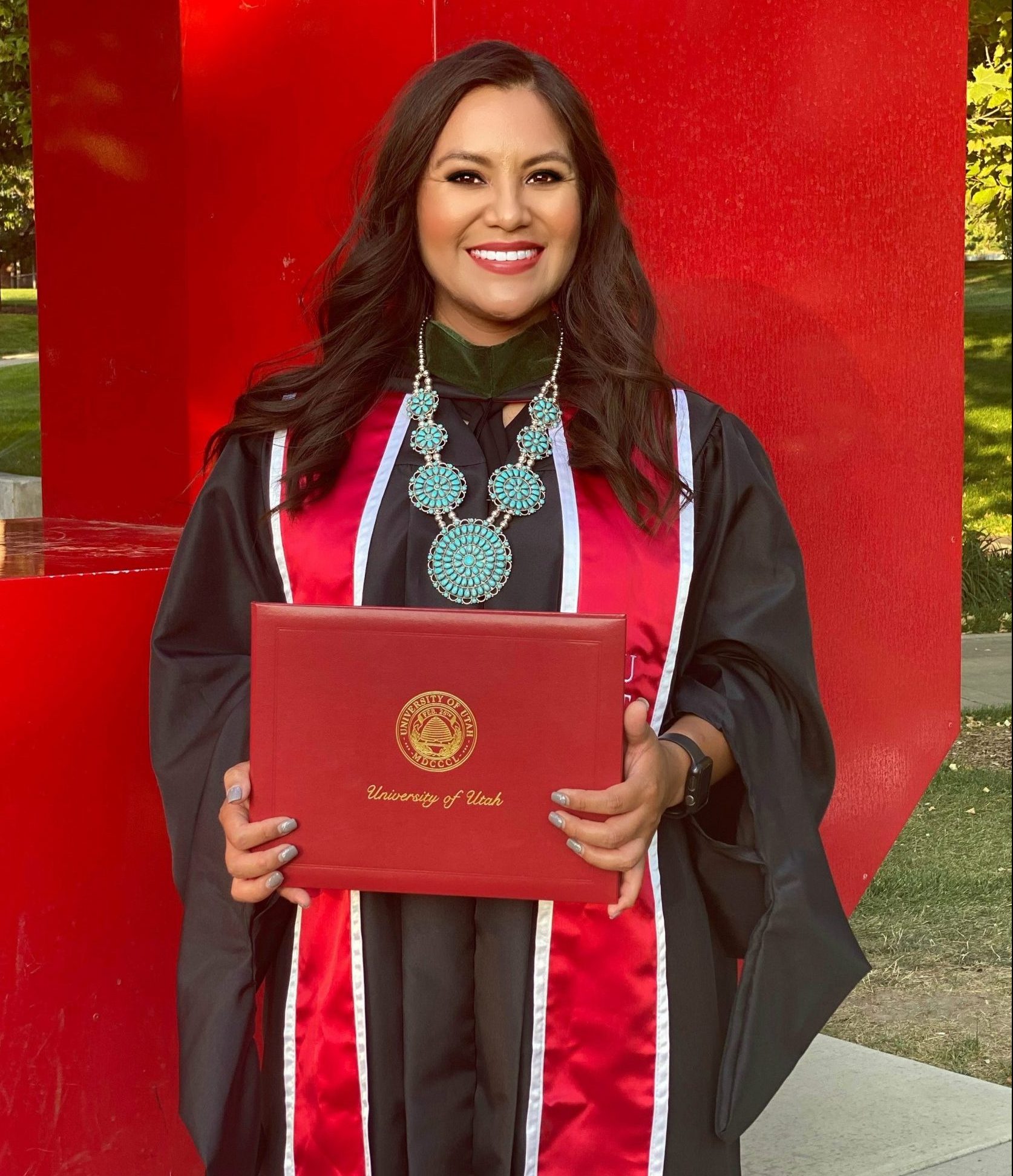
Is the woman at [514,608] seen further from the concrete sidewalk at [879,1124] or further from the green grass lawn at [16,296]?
the green grass lawn at [16,296]

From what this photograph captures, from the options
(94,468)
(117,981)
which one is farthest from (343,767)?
(94,468)

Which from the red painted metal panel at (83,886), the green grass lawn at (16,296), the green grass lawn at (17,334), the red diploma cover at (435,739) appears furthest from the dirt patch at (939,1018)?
the green grass lawn at (16,296)

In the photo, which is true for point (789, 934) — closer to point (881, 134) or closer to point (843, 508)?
point (843, 508)

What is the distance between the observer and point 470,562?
1.98 m

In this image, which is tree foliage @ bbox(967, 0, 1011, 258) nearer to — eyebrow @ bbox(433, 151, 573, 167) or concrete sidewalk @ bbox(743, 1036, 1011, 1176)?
concrete sidewalk @ bbox(743, 1036, 1011, 1176)

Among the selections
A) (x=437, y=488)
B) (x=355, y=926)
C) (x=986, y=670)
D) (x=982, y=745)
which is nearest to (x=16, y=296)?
(x=986, y=670)

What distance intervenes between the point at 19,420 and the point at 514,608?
8910 millimetres

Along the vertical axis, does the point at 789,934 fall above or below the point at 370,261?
below

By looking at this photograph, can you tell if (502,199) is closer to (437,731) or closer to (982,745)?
(437,731)

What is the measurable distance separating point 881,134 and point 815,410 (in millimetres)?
675

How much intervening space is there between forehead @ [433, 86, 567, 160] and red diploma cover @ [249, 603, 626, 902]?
67 cm

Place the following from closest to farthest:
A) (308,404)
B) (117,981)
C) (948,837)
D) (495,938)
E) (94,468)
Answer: (495,938), (308,404), (117,981), (94,468), (948,837)

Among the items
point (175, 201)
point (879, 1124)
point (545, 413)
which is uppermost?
point (175, 201)

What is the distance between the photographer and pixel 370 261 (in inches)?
86.1
